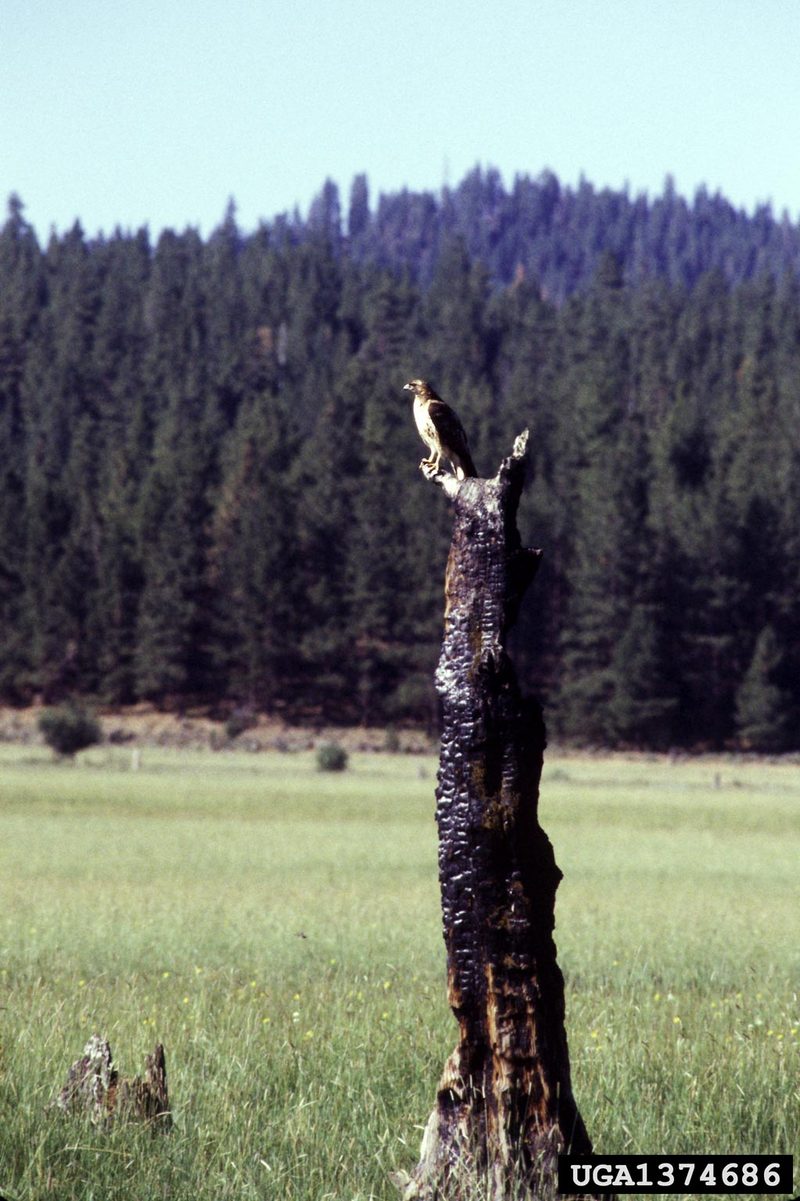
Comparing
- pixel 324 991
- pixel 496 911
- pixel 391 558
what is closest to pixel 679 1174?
pixel 496 911

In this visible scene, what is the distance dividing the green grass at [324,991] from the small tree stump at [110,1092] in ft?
0.33

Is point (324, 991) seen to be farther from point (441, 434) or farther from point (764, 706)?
point (764, 706)

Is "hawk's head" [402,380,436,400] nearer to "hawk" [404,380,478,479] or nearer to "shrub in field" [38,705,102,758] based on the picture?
"hawk" [404,380,478,479]

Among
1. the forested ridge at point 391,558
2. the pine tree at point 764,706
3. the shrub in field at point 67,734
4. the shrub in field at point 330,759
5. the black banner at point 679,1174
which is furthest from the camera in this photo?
the forested ridge at point 391,558

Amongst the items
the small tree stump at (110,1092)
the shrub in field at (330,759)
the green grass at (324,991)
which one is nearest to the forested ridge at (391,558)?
the shrub in field at (330,759)

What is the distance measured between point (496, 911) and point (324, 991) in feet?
22.8

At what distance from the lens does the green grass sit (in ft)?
24.5

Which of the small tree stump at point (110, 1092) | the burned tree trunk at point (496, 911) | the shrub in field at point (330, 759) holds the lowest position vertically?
the shrub in field at point (330, 759)

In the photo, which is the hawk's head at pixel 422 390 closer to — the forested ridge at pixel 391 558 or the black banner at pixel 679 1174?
the black banner at pixel 679 1174

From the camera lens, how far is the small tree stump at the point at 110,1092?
296 inches

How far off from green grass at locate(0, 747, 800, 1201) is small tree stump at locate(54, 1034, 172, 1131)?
102mm

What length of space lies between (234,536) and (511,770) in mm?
92248

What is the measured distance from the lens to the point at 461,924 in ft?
21.2

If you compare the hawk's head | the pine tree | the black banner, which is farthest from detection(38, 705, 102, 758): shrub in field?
the black banner
